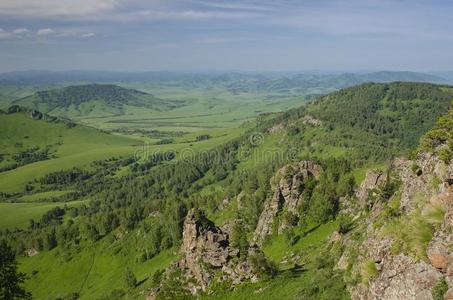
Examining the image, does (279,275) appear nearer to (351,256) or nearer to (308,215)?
(351,256)

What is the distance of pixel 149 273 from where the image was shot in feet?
500

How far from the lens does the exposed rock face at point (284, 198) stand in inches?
5054

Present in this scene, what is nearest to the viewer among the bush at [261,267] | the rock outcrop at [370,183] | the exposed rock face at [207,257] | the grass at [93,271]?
the bush at [261,267]

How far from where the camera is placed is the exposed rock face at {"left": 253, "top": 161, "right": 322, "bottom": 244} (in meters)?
128

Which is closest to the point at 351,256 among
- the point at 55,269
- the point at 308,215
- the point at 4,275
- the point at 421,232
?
the point at 421,232

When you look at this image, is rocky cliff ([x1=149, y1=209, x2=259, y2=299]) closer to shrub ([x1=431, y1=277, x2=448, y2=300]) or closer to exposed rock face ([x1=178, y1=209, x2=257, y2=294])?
exposed rock face ([x1=178, y1=209, x2=257, y2=294])

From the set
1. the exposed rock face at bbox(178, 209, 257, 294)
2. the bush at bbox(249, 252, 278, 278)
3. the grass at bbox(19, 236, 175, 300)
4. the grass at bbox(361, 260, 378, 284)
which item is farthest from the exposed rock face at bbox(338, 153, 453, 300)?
the grass at bbox(19, 236, 175, 300)

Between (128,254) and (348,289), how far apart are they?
14857 cm

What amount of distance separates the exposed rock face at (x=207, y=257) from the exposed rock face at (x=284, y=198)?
40.8m

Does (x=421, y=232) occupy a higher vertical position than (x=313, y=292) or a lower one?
higher

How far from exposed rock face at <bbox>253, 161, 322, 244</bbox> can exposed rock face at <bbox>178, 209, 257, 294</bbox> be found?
134 ft

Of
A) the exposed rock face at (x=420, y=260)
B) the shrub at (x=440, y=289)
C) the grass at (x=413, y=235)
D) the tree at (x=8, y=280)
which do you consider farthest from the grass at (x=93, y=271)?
the shrub at (x=440, y=289)

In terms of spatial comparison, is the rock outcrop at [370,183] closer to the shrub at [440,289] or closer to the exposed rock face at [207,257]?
the exposed rock face at [207,257]

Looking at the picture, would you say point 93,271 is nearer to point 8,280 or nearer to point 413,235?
point 8,280
